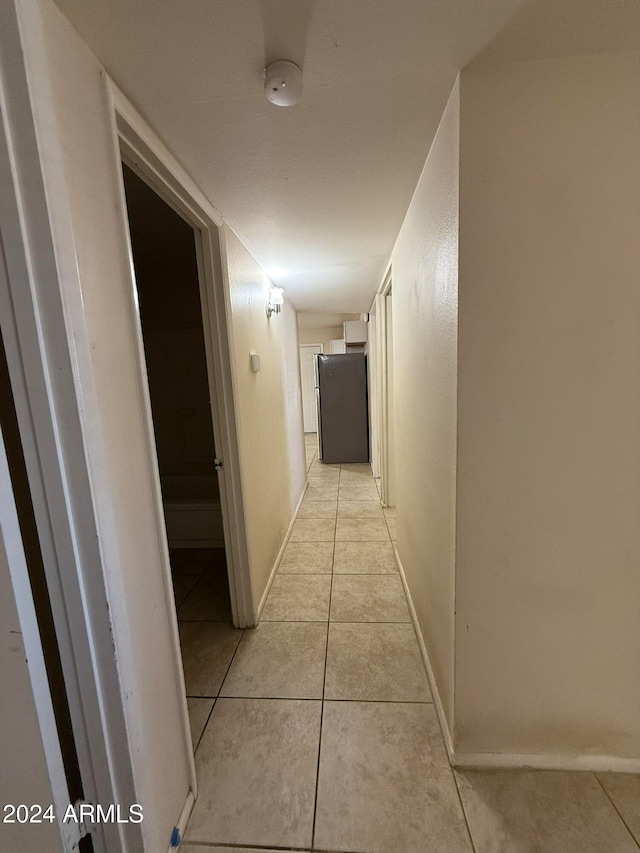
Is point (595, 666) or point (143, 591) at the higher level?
point (143, 591)

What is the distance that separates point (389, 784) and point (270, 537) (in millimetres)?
1397

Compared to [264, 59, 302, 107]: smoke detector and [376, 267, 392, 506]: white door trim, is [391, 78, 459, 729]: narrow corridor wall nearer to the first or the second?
[264, 59, 302, 107]: smoke detector

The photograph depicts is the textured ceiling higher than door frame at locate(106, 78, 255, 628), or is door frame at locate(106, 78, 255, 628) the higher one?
the textured ceiling

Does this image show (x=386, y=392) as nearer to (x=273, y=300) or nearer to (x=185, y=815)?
(x=273, y=300)

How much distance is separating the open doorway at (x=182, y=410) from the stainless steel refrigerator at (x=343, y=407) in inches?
84.8

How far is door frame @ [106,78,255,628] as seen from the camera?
96 cm

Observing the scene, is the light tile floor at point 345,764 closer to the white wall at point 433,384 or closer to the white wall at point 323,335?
the white wall at point 433,384

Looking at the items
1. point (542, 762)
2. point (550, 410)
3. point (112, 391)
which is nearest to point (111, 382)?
point (112, 391)

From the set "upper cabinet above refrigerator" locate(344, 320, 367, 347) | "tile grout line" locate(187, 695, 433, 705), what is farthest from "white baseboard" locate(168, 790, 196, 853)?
"upper cabinet above refrigerator" locate(344, 320, 367, 347)

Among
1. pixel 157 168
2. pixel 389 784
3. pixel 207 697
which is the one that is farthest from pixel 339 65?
pixel 207 697

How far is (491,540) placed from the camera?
3.43ft

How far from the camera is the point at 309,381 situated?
7.27m

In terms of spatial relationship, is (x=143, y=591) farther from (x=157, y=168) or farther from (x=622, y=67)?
(x=622, y=67)

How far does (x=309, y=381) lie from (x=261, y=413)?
5.07 metres
